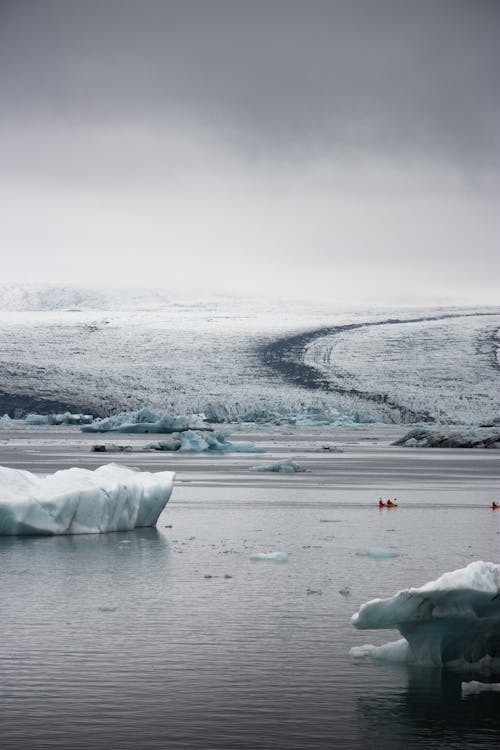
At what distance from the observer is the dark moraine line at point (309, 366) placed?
7219cm

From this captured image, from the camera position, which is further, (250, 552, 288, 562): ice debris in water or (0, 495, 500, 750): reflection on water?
(250, 552, 288, 562): ice debris in water

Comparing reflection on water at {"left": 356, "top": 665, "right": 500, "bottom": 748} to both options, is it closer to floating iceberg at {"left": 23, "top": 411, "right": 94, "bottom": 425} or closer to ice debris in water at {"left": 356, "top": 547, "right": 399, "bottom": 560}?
ice debris in water at {"left": 356, "top": 547, "right": 399, "bottom": 560}

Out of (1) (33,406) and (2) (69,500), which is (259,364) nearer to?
(1) (33,406)

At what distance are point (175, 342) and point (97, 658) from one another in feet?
269

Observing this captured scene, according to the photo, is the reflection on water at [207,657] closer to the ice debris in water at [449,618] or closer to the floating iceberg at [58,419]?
the ice debris in water at [449,618]

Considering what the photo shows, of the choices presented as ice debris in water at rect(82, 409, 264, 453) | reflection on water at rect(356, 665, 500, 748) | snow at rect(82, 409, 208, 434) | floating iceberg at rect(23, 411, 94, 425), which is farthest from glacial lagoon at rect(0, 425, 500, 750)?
floating iceberg at rect(23, 411, 94, 425)

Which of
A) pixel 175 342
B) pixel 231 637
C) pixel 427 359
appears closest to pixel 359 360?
pixel 427 359

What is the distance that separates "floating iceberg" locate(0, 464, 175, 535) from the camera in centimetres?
1364

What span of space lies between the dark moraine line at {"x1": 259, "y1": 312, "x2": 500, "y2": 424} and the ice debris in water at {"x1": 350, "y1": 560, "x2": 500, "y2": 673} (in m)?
64.3

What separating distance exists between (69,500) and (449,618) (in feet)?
24.9

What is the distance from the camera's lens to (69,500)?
13914 millimetres

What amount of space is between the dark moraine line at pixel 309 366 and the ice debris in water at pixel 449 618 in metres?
64.3

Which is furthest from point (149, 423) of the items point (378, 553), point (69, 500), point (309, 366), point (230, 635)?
point (230, 635)

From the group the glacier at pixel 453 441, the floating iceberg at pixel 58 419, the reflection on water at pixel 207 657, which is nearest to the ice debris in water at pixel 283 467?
the reflection on water at pixel 207 657
